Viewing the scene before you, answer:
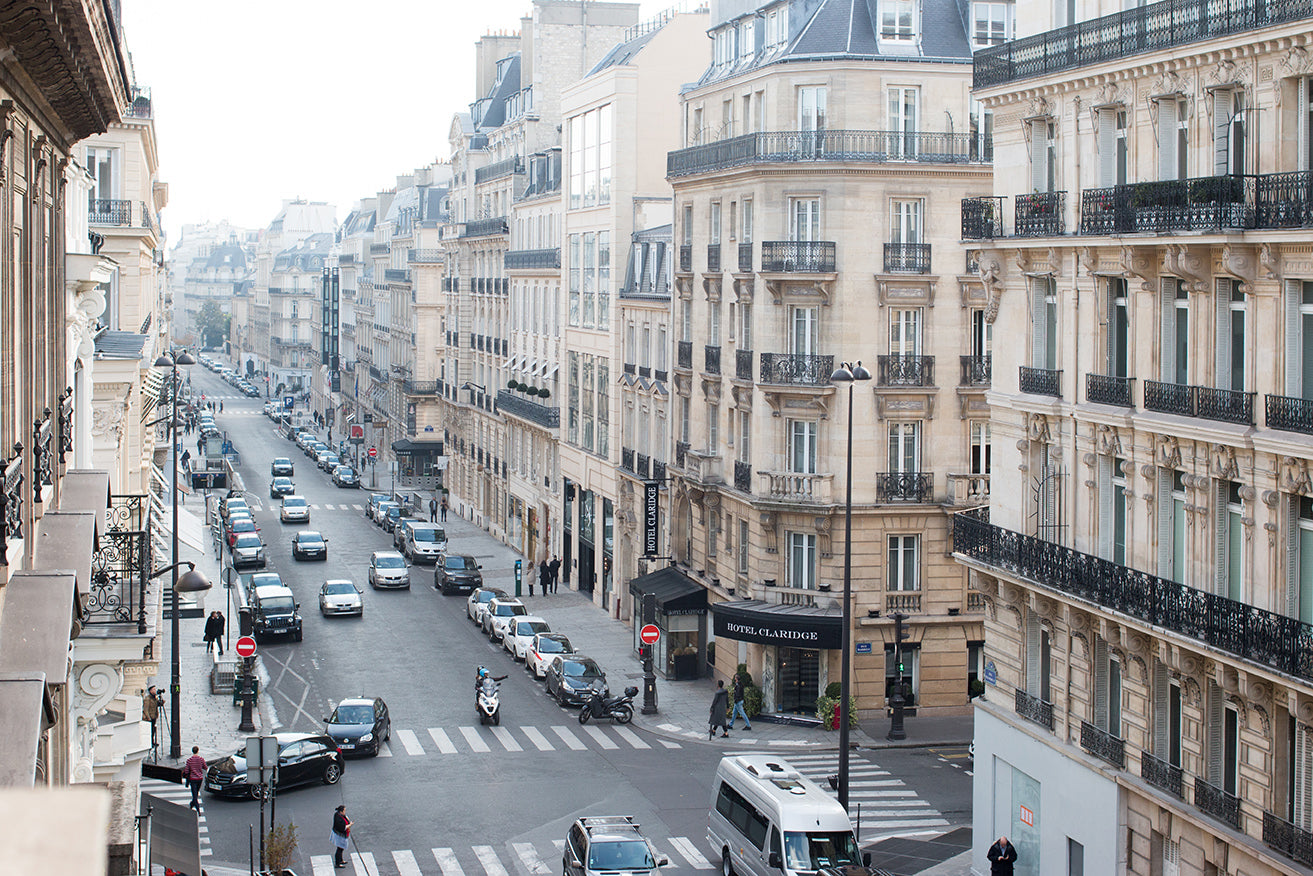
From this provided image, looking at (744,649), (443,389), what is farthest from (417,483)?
(744,649)

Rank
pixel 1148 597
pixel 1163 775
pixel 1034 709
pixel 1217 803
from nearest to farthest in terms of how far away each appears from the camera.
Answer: pixel 1217 803, pixel 1148 597, pixel 1163 775, pixel 1034 709

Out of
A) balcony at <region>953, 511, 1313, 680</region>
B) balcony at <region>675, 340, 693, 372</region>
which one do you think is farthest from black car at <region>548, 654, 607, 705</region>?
balcony at <region>953, 511, 1313, 680</region>

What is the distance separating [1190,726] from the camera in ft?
78.7

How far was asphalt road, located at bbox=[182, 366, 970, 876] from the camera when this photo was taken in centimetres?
3209

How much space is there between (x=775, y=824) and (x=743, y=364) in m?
21.2

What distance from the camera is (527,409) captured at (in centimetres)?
7556

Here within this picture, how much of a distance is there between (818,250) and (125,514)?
28.4 meters

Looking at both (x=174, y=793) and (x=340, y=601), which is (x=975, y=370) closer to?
(x=174, y=793)

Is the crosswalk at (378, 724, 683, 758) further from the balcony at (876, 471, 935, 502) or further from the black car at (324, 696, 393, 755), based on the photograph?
the balcony at (876, 471, 935, 502)

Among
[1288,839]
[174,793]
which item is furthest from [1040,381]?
[174,793]

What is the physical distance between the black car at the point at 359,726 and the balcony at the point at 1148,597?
1684 centimetres

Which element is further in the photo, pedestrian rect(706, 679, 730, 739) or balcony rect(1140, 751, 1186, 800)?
pedestrian rect(706, 679, 730, 739)

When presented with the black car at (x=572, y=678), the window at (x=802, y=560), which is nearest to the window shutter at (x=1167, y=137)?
the window at (x=802, y=560)

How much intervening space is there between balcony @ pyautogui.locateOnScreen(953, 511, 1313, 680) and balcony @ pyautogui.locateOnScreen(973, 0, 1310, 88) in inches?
325
